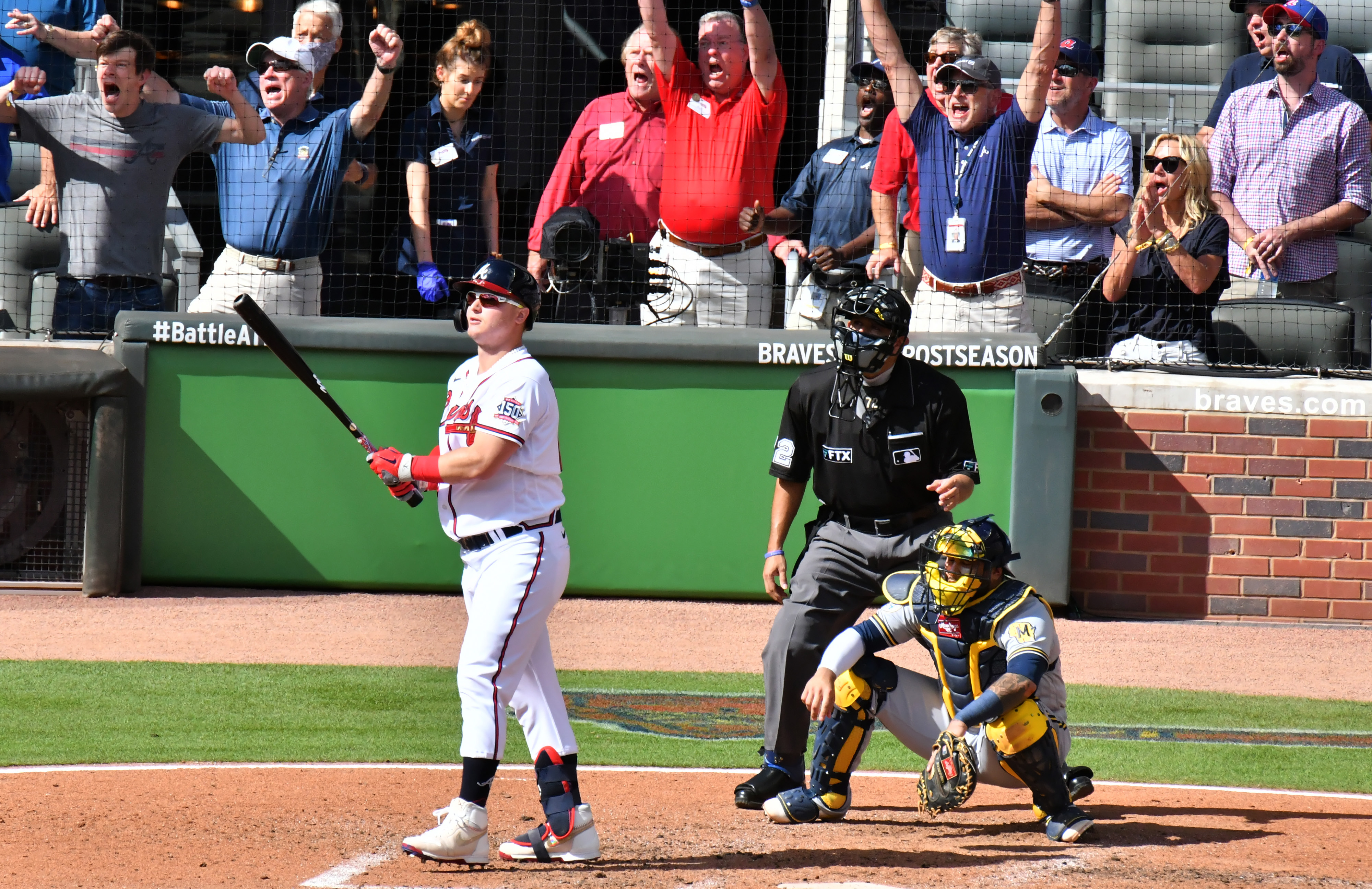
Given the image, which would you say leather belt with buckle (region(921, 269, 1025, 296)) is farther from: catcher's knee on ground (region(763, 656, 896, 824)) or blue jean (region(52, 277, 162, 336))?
blue jean (region(52, 277, 162, 336))

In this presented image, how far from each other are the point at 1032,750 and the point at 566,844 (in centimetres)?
139

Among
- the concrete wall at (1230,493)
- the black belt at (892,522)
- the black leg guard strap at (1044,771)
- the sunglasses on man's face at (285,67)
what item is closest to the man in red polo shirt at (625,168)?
the sunglasses on man's face at (285,67)

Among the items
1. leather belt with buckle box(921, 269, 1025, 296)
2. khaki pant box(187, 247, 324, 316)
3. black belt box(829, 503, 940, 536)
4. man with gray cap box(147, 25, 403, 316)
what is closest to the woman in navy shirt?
man with gray cap box(147, 25, 403, 316)

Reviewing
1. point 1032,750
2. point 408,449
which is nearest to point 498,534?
point 1032,750

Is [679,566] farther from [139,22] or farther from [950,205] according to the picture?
[139,22]

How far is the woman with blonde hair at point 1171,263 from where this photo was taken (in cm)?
846

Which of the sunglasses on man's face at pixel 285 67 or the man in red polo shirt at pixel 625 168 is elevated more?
the sunglasses on man's face at pixel 285 67

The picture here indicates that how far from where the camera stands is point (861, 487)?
5.00 m

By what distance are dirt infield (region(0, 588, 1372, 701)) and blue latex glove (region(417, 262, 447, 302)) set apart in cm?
181

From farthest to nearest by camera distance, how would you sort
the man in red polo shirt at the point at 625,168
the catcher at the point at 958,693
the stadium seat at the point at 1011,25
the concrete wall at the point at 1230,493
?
1. the stadium seat at the point at 1011,25
2. the man in red polo shirt at the point at 625,168
3. the concrete wall at the point at 1230,493
4. the catcher at the point at 958,693

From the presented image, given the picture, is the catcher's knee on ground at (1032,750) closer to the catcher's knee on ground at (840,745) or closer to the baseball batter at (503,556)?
the catcher's knee on ground at (840,745)

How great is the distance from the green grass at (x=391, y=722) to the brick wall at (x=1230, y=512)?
1.76 metres

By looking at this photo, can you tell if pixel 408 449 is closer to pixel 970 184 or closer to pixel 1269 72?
pixel 970 184

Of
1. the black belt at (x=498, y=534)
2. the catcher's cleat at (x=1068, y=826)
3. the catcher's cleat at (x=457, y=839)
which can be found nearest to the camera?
the catcher's cleat at (x=457, y=839)
